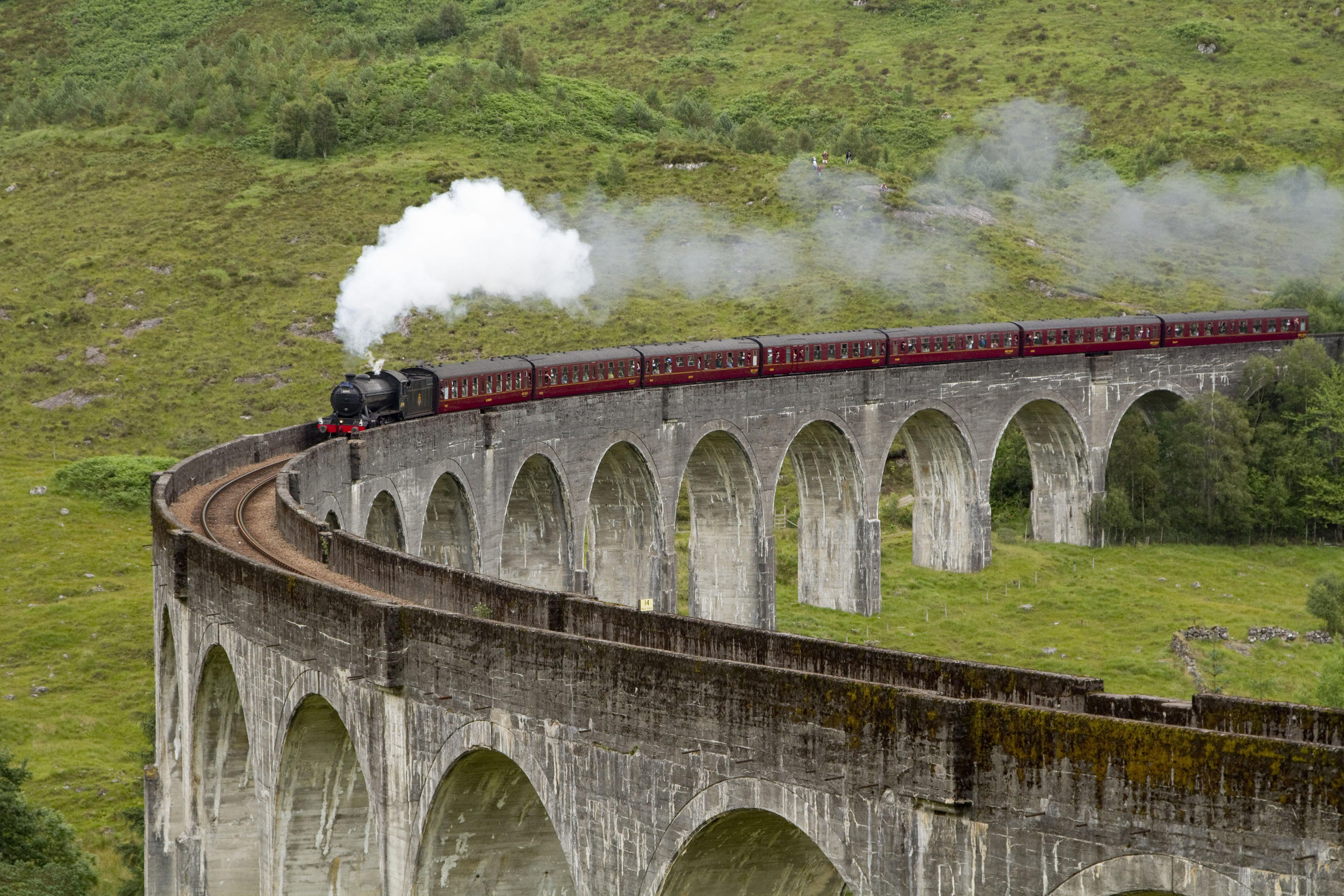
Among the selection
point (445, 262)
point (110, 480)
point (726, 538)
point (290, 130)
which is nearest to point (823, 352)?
point (726, 538)

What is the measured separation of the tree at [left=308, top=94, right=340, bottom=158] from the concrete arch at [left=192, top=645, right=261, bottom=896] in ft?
212

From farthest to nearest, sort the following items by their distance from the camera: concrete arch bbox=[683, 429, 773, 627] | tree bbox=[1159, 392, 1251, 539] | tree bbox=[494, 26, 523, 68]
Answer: tree bbox=[494, 26, 523, 68] → tree bbox=[1159, 392, 1251, 539] → concrete arch bbox=[683, 429, 773, 627]

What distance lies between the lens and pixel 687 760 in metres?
17.8

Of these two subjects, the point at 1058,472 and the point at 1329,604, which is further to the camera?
the point at 1058,472

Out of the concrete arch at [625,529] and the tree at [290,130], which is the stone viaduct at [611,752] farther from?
the tree at [290,130]

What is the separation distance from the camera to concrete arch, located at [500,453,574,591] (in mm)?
46875

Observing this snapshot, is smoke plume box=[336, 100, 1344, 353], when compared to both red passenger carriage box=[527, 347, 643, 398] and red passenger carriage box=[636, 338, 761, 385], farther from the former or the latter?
red passenger carriage box=[527, 347, 643, 398]

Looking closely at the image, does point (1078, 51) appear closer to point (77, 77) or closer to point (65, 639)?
point (77, 77)

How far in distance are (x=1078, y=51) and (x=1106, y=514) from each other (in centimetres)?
6902

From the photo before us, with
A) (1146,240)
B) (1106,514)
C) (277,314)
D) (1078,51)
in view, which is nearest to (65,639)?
(277,314)

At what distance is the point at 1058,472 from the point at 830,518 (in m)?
12.6

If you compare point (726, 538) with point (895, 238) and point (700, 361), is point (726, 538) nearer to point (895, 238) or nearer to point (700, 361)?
point (700, 361)

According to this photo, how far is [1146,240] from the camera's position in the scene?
318 ft

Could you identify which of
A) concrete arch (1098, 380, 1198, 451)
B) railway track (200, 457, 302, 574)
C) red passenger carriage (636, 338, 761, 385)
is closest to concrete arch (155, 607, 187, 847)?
railway track (200, 457, 302, 574)
